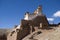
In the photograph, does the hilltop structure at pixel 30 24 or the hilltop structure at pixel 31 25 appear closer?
the hilltop structure at pixel 31 25

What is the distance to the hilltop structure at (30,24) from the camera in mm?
43969

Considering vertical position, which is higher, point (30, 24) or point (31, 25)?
point (30, 24)

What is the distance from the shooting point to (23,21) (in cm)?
4634

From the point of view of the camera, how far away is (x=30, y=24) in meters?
46.2

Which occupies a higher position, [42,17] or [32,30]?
[42,17]

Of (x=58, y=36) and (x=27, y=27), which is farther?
(x=27, y=27)

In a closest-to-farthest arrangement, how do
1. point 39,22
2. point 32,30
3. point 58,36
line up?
point 58,36 < point 32,30 < point 39,22

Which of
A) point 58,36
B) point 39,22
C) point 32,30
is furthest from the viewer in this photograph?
point 39,22

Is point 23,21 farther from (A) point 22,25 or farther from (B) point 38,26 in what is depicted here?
(B) point 38,26

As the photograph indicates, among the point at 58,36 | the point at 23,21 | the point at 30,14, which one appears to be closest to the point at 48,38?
the point at 58,36

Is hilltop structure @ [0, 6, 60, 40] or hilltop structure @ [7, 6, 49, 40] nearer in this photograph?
hilltop structure @ [0, 6, 60, 40]

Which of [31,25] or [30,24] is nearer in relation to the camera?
[31,25]

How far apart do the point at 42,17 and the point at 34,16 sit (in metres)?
2.44

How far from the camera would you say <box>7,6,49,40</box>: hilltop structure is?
43969 millimetres
